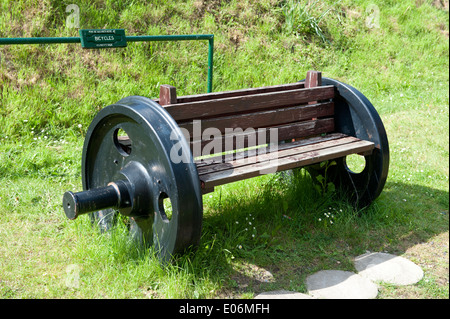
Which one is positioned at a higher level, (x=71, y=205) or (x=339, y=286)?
(x=71, y=205)

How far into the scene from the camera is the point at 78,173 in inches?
184

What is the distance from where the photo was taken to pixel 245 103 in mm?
3518

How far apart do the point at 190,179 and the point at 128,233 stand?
87 centimetres

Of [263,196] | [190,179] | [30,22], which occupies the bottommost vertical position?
[263,196]

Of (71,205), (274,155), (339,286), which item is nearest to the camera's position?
(71,205)

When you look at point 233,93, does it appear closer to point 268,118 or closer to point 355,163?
point 268,118

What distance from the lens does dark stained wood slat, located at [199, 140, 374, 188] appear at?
300 cm

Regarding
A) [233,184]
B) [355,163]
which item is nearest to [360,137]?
[233,184]

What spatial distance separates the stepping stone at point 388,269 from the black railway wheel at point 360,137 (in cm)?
53

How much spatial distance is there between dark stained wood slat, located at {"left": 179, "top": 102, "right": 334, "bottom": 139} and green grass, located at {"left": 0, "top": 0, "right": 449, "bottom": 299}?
2.13ft

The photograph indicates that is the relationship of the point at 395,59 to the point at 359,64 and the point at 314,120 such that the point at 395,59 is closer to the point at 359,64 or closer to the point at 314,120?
the point at 359,64

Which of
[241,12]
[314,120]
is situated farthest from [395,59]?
[314,120]

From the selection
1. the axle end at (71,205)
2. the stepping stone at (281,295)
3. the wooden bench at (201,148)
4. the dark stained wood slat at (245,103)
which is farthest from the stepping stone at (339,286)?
the axle end at (71,205)

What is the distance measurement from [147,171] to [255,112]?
103 cm
